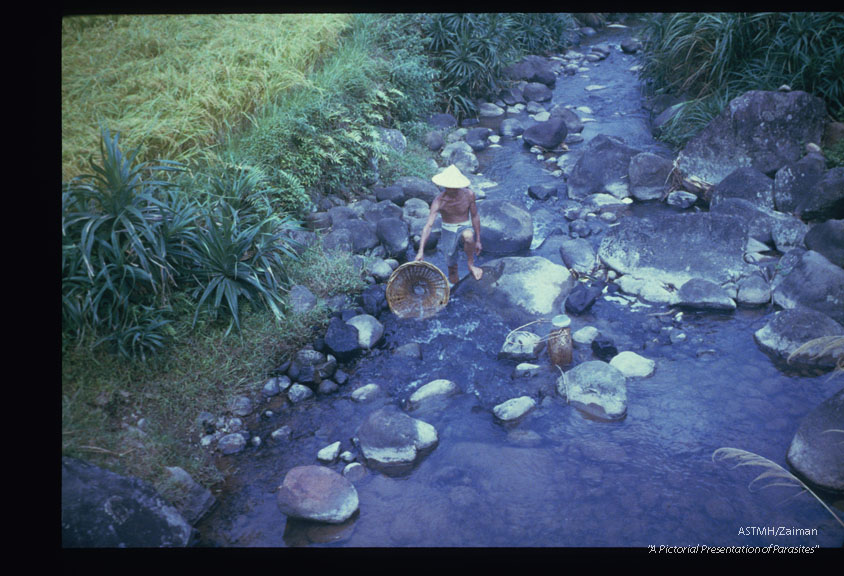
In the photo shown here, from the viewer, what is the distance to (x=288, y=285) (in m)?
3.88

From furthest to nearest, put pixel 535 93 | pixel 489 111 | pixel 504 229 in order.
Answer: pixel 535 93, pixel 489 111, pixel 504 229

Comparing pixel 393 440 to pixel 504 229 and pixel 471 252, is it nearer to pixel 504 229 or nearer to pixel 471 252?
pixel 471 252

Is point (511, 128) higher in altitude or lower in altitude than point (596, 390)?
higher

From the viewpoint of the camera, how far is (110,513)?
93.7 inches

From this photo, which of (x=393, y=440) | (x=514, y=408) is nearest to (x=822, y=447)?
(x=514, y=408)

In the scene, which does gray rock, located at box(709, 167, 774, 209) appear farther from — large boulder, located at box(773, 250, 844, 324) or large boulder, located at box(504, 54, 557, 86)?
large boulder, located at box(504, 54, 557, 86)

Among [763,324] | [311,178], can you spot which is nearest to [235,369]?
[311,178]

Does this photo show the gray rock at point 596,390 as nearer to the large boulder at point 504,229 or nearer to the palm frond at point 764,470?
the palm frond at point 764,470

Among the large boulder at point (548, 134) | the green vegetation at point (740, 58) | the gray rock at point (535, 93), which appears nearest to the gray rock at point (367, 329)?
the large boulder at point (548, 134)

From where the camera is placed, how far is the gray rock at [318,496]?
8.51 feet

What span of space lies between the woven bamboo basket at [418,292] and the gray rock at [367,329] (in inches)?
8.2

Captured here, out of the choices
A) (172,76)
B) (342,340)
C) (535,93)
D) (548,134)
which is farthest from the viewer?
(535,93)

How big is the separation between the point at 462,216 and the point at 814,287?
104 inches
